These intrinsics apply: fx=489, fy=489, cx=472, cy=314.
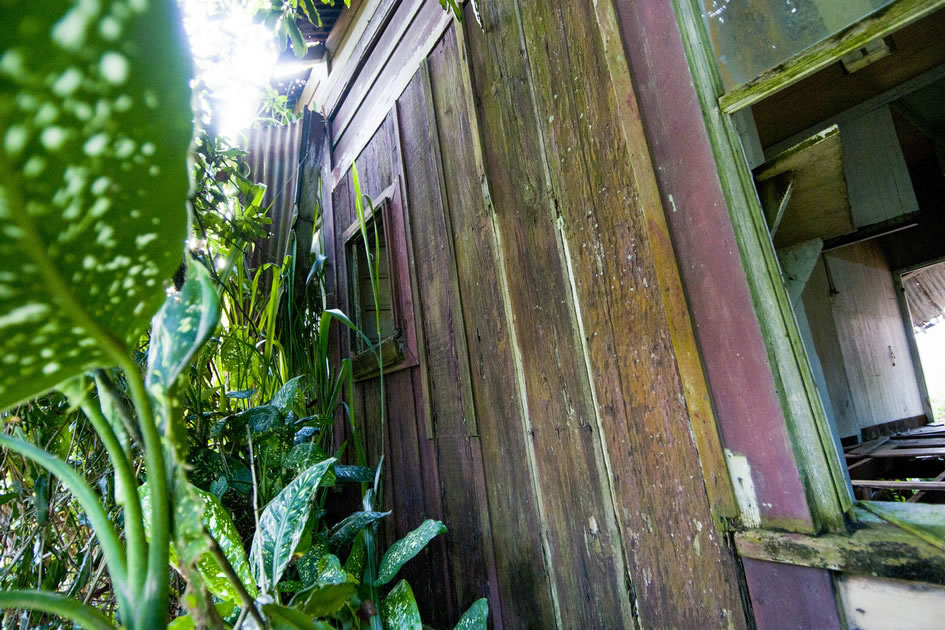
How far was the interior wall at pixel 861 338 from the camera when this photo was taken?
140 inches

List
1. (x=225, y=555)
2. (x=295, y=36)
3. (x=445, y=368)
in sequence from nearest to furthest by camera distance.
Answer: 1. (x=225, y=555)
2. (x=295, y=36)
3. (x=445, y=368)

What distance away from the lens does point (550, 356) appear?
126 cm

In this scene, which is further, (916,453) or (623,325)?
(916,453)

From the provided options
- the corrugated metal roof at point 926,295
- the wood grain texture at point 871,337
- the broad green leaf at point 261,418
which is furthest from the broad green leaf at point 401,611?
the corrugated metal roof at point 926,295

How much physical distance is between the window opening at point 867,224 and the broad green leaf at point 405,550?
0.98 metres

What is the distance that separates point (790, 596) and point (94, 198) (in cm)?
104

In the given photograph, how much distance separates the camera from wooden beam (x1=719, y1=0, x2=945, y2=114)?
73 cm

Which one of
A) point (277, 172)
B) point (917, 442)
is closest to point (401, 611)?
point (277, 172)

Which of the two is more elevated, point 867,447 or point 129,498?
point 129,498

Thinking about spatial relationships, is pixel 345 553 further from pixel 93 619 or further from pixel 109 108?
pixel 109 108

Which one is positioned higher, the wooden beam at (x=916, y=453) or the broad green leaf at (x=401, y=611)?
the broad green leaf at (x=401, y=611)

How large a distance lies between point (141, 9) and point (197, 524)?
0.24 metres

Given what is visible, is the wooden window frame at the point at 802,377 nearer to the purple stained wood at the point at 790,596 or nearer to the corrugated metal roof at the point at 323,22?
the purple stained wood at the point at 790,596

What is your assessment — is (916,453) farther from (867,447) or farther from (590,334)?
(590,334)
